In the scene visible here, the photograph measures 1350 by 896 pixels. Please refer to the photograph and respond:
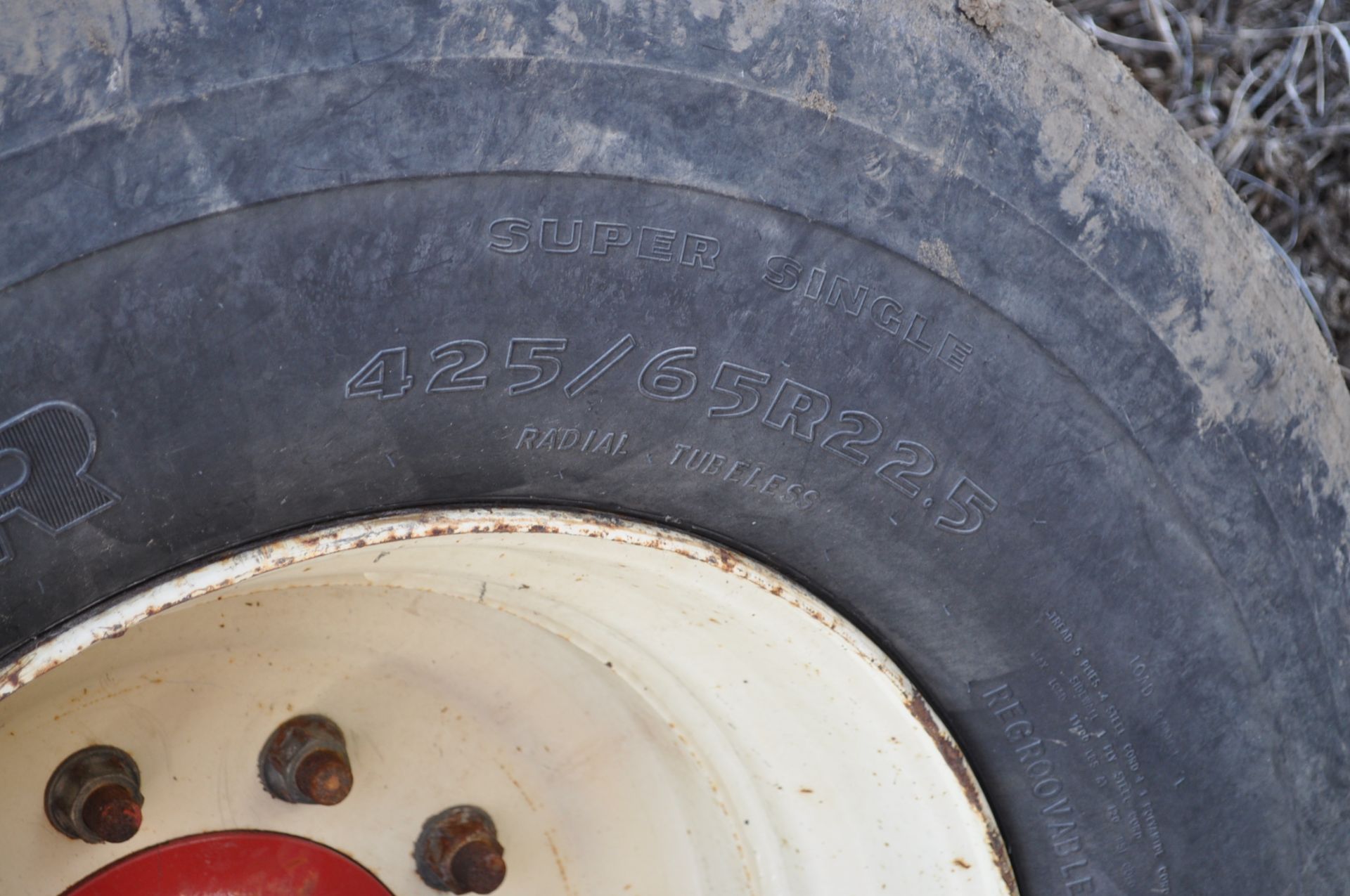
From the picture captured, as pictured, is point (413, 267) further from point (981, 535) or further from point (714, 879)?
point (714, 879)

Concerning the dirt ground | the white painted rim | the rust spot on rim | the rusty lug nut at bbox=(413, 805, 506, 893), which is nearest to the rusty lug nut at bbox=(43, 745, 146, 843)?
Result: the white painted rim

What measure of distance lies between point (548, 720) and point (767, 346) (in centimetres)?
39

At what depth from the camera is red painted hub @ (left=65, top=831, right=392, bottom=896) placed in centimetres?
86

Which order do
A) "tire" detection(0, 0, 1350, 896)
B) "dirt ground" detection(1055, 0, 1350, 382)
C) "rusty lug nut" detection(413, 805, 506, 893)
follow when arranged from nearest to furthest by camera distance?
"tire" detection(0, 0, 1350, 896)
"rusty lug nut" detection(413, 805, 506, 893)
"dirt ground" detection(1055, 0, 1350, 382)

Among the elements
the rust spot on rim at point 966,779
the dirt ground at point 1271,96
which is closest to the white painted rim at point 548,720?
the rust spot on rim at point 966,779

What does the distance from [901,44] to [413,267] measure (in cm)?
34

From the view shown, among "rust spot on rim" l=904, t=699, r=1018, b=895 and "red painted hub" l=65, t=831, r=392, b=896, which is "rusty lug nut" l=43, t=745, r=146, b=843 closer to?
"red painted hub" l=65, t=831, r=392, b=896

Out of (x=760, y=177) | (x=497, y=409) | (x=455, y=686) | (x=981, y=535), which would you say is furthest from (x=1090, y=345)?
(x=455, y=686)

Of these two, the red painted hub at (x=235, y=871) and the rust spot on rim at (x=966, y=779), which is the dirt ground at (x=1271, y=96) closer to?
the rust spot on rim at (x=966, y=779)

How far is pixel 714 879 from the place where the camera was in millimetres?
1013

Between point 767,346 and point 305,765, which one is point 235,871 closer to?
point 305,765

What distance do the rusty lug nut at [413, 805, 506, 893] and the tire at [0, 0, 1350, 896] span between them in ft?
1.11

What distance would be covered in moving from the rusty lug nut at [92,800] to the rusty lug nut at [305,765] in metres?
0.09

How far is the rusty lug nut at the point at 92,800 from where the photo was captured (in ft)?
2.59
